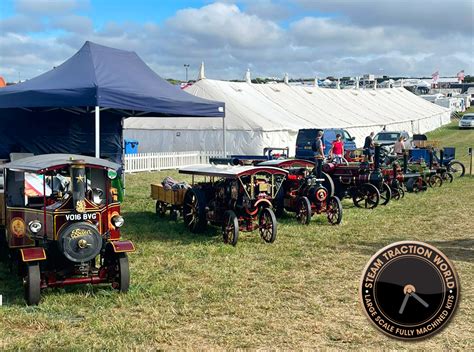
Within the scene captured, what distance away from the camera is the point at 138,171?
71.7 ft

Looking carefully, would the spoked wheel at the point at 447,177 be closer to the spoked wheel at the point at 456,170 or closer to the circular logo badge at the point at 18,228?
the spoked wheel at the point at 456,170

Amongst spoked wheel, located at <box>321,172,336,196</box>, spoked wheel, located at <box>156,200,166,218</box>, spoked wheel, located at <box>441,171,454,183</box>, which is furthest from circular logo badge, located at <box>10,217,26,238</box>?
spoked wheel, located at <box>441,171,454,183</box>

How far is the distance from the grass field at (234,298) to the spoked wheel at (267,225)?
8.3 inches

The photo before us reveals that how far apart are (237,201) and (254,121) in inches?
626

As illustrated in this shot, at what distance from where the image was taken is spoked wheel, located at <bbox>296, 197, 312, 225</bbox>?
11.0 m

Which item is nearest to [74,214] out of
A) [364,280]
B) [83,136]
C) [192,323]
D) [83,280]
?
[83,280]

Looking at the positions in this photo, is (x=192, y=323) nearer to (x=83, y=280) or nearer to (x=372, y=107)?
(x=83, y=280)

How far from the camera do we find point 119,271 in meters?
6.48

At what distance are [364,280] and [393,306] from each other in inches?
7.9

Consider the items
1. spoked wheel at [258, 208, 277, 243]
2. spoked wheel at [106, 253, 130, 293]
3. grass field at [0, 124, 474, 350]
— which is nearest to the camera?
grass field at [0, 124, 474, 350]

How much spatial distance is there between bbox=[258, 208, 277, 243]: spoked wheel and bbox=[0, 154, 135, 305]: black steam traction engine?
10.5 ft

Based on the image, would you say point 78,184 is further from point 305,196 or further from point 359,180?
point 359,180

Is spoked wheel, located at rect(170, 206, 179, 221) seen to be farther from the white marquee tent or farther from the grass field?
Answer: the white marquee tent

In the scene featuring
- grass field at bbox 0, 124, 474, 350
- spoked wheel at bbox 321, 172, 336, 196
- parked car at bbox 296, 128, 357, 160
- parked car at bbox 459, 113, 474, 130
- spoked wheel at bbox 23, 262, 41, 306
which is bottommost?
grass field at bbox 0, 124, 474, 350
